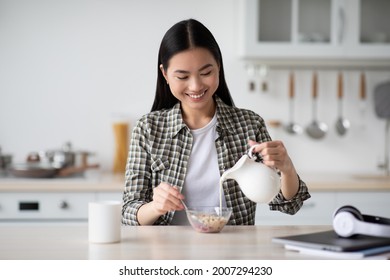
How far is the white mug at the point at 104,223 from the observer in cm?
117

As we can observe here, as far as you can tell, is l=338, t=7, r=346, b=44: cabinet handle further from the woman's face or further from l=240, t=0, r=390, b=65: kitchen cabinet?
the woman's face

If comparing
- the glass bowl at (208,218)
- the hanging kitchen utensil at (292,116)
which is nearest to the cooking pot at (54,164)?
the hanging kitchen utensil at (292,116)

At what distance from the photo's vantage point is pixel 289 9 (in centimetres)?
276

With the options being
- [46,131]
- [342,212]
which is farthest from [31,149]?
[342,212]

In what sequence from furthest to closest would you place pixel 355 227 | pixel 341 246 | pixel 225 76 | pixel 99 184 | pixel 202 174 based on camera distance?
pixel 225 76 → pixel 99 184 → pixel 202 174 → pixel 355 227 → pixel 341 246

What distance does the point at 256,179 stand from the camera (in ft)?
4.04

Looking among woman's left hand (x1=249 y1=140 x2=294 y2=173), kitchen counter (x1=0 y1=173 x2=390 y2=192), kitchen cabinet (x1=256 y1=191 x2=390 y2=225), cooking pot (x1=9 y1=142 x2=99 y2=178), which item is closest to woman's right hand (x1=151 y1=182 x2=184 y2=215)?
woman's left hand (x1=249 y1=140 x2=294 y2=173)

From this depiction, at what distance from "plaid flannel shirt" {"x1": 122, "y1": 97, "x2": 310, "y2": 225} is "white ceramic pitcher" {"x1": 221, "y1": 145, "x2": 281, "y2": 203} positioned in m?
0.29

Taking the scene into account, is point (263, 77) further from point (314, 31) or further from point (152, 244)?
point (152, 244)

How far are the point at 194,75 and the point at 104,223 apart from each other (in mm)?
460

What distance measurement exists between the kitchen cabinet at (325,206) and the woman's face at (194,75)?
42.1 inches

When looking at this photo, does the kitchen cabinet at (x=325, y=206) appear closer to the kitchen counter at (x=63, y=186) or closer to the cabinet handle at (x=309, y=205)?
the cabinet handle at (x=309, y=205)

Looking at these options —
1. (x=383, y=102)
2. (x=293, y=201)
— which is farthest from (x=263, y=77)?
(x=293, y=201)
